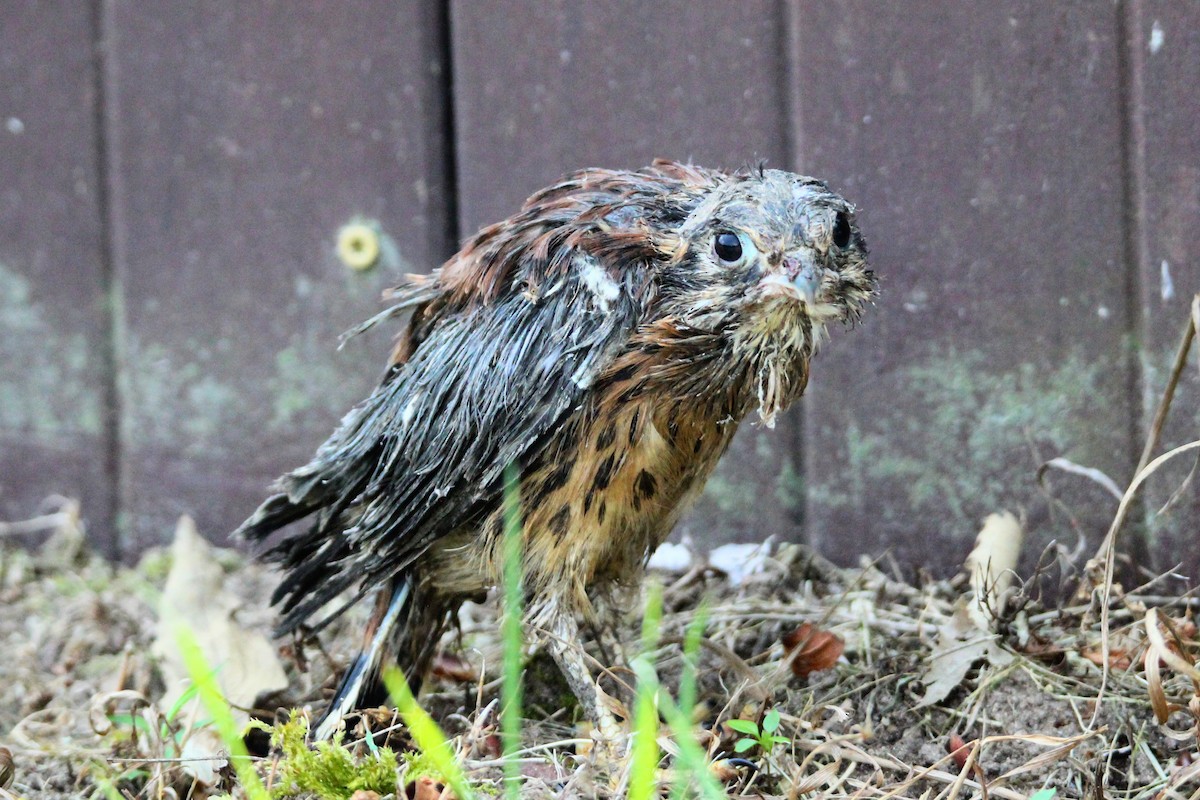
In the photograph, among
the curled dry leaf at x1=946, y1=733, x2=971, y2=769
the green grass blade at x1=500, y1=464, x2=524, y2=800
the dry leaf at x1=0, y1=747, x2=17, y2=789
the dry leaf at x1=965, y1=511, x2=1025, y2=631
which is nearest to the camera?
the green grass blade at x1=500, y1=464, x2=524, y2=800

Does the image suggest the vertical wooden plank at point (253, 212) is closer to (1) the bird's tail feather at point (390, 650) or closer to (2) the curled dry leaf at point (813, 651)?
(1) the bird's tail feather at point (390, 650)

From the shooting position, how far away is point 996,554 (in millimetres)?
2922

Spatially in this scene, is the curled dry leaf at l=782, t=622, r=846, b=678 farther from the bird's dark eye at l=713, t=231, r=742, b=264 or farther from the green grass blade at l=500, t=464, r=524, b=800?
the bird's dark eye at l=713, t=231, r=742, b=264

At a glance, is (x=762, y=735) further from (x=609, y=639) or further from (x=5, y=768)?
(x=5, y=768)

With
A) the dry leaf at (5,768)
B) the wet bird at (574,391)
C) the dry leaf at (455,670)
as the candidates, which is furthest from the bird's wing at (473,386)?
the dry leaf at (5,768)

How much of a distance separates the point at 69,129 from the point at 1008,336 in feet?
9.01

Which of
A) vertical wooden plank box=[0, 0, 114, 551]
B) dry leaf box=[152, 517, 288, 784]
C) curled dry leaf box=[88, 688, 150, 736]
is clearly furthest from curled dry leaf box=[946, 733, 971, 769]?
vertical wooden plank box=[0, 0, 114, 551]

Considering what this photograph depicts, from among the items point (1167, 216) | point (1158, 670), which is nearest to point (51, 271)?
point (1167, 216)

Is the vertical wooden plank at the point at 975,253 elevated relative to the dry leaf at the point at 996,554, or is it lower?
elevated

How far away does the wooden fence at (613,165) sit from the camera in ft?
9.77

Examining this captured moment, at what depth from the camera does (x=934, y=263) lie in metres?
3.10

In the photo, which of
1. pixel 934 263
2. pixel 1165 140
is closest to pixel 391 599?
pixel 934 263

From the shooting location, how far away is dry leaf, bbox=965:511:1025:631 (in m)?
2.80

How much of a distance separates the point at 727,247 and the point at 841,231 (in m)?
0.19
